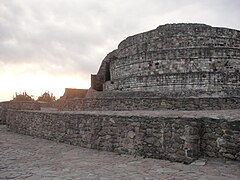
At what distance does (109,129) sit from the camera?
7547 millimetres

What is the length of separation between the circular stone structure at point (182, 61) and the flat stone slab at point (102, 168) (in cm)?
929

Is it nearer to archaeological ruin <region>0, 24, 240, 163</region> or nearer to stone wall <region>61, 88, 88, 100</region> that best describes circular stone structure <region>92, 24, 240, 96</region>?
archaeological ruin <region>0, 24, 240, 163</region>

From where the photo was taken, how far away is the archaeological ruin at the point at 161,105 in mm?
5730

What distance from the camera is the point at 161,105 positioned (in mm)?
10625

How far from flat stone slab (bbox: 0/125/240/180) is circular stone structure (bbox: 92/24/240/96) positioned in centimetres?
929

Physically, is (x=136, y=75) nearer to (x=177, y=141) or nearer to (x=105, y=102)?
(x=105, y=102)

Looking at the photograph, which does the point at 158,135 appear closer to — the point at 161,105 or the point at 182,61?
the point at 161,105

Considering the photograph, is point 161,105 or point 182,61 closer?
point 161,105

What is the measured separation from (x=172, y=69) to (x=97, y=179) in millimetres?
12876

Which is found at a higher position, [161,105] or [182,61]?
[182,61]

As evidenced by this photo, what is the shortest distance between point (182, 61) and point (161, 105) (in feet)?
21.9

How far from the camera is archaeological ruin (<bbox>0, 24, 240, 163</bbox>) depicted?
5730 mm

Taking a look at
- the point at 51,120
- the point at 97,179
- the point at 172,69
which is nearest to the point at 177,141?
the point at 97,179

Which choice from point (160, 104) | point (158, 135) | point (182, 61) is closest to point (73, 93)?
point (182, 61)
